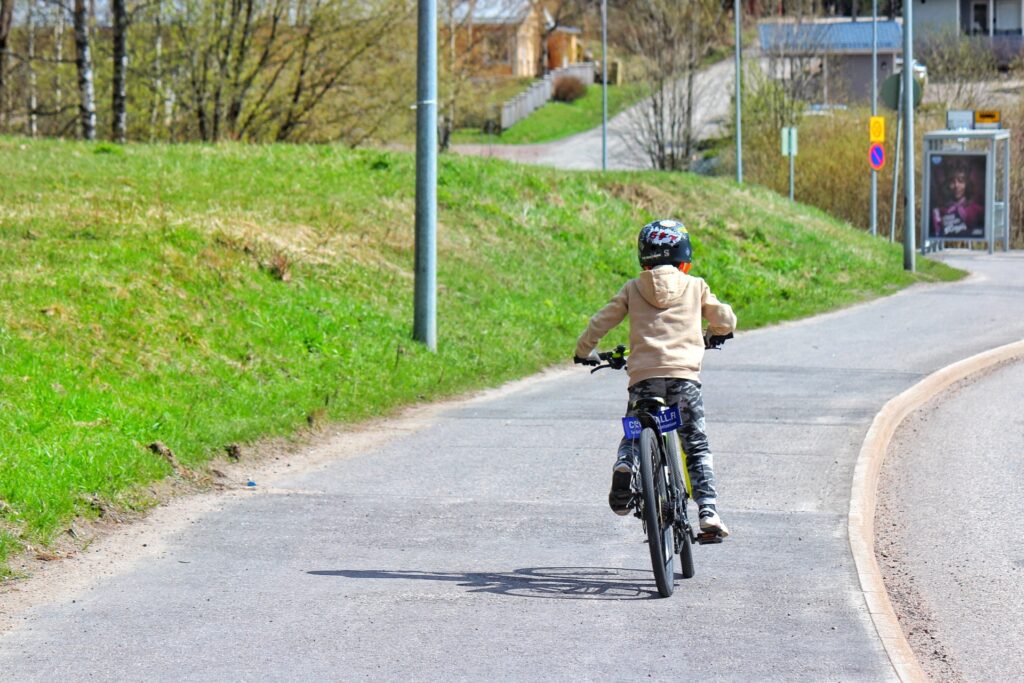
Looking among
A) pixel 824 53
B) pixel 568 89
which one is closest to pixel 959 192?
pixel 824 53

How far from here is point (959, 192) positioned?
3231cm

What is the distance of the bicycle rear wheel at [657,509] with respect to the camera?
6595 millimetres

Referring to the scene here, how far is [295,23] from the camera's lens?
100ft

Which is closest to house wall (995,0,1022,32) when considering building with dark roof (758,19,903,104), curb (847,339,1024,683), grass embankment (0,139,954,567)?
building with dark roof (758,19,903,104)

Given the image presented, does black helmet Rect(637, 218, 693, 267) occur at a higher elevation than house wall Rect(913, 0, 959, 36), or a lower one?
lower

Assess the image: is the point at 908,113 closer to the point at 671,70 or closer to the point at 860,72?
the point at 671,70

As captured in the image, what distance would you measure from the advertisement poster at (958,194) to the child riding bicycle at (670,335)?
26.6m

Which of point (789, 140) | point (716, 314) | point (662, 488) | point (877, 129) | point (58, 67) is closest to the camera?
point (662, 488)

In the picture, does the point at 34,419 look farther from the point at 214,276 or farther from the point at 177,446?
the point at 214,276

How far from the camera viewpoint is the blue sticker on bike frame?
6.76 m

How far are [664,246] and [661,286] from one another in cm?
19

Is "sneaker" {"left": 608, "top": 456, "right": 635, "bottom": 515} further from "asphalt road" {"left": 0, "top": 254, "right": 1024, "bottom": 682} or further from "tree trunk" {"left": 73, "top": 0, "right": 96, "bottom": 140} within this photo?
"tree trunk" {"left": 73, "top": 0, "right": 96, "bottom": 140}

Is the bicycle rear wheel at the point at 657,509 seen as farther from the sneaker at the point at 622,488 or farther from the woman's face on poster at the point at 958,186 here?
the woman's face on poster at the point at 958,186

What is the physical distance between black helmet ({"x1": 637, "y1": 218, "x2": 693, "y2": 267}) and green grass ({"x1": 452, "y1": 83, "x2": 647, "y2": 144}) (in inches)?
2368
